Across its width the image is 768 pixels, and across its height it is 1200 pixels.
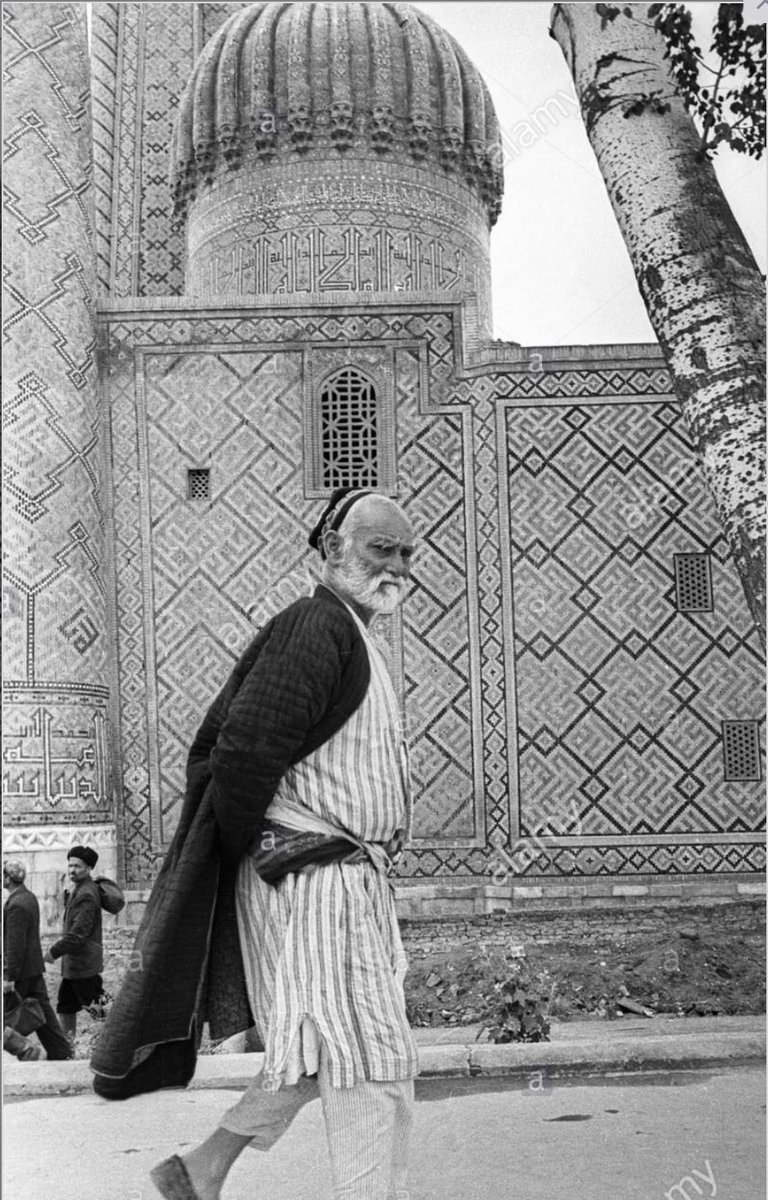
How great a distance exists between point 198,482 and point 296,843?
27.6 feet

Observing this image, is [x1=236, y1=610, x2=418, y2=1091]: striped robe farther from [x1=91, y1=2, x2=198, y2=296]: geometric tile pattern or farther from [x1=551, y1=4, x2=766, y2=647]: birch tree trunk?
[x1=91, y1=2, x2=198, y2=296]: geometric tile pattern

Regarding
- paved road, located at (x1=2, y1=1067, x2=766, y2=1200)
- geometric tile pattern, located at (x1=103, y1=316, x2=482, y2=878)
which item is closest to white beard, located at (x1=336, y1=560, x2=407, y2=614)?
paved road, located at (x1=2, y1=1067, x2=766, y2=1200)

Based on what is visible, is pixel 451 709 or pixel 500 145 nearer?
pixel 451 709

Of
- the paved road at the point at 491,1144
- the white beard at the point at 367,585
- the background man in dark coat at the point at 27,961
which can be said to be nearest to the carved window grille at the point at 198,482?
the background man in dark coat at the point at 27,961

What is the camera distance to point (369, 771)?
9.84 feet

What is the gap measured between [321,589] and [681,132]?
2.08m

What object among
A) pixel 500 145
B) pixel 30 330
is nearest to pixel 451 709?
pixel 30 330

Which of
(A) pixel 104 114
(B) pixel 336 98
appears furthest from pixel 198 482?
(A) pixel 104 114

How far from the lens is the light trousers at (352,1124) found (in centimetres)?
277

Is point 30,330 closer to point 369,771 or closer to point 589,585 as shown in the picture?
point 589,585

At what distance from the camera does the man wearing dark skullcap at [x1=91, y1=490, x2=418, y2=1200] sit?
281cm

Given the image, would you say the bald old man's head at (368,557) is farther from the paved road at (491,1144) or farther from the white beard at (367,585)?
the paved road at (491,1144)

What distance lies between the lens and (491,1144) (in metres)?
3.95

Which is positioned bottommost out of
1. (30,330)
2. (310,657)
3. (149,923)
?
(149,923)
